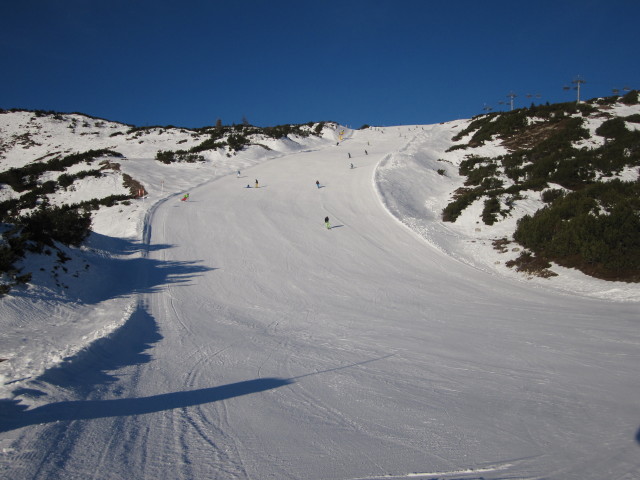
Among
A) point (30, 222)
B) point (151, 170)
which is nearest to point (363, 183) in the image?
point (151, 170)

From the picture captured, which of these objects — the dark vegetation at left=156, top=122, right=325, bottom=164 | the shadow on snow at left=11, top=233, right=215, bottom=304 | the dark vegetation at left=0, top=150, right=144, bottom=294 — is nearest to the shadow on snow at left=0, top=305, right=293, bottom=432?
the shadow on snow at left=11, top=233, right=215, bottom=304

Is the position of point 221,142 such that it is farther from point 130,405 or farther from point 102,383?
point 130,405

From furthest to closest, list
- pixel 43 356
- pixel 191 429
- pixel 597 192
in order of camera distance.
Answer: pixel 597 192
pixel 43 356
pixel 191 429

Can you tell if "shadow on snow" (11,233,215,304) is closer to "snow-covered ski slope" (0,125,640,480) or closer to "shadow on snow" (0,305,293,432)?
"snow-covered ski slope" (0,125,640,480)

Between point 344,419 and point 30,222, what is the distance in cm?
1317

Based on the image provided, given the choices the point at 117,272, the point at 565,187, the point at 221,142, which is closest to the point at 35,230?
the point at 117,272

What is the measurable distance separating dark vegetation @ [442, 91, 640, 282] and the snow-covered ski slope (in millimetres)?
2171

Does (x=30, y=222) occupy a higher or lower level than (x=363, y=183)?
lower

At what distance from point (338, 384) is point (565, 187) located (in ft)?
78.9

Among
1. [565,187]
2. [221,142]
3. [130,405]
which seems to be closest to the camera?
[130,405]

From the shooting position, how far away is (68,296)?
10.1 meters

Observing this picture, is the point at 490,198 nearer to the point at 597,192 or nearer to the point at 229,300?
the point at 597,192

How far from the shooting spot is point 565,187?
22.9 metres

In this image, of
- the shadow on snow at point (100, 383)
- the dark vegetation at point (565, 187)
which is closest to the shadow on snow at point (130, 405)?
the shadow on snow at point (100, 383)
